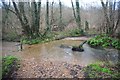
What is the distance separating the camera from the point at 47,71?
5520 millimetres

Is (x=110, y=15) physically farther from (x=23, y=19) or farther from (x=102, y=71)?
(x=102, y=71)

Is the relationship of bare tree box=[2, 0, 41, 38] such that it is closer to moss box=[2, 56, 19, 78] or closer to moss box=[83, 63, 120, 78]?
moss box=[2, 56, 19, 78]

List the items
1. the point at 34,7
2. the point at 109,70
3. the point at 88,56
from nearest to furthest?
the point at 109,70 < the point at 88,56 < the point at 34,7

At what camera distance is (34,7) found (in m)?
11.9


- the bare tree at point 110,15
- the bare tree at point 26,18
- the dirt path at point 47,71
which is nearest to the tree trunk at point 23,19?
the bare tree at point 26,18

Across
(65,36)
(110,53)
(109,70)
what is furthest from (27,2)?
(109,70)

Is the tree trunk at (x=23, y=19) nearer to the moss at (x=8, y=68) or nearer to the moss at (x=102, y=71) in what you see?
the moss at (x=8, y=68)

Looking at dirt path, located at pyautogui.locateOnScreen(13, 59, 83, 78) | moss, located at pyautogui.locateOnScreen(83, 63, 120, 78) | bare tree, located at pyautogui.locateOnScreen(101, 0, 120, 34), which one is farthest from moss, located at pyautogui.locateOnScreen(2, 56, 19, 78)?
bare tree, located at pyautogui.locateOnScreen(101, 0, 120, 34)

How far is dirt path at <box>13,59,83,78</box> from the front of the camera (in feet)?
17.3

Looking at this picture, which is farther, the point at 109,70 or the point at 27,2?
the point at 27,2

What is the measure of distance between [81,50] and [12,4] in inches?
192

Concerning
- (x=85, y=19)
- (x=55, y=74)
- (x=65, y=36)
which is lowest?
(x=55, y=74)

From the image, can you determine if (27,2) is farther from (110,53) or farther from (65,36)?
(110,53)

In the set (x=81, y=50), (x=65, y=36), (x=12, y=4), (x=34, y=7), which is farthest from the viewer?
(x=65, y=36)
